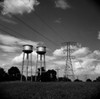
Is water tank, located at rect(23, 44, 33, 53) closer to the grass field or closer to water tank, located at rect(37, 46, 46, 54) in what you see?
water tank, located at rect(37, 46, 46, 54)

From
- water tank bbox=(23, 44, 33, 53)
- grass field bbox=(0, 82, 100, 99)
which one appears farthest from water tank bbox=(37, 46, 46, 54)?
grass field bbox=(0, 82, 100, 99)

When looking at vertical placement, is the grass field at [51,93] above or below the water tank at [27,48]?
below

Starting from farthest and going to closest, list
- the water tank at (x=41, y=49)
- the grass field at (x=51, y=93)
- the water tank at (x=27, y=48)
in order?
the water tank at (x=41, y=49)
the water tank at (x=27, y=48)
the grass field at (x=51, y=93)

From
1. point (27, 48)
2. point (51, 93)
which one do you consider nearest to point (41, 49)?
point (27, 48)

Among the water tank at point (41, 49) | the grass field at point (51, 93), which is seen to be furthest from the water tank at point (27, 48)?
the grass field at point (51, 93)

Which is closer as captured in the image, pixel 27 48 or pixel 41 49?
pixel 27 48

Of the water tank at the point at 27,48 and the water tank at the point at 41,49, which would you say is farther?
the water tank at the point at 41,49

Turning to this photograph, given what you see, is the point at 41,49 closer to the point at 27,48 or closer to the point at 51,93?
the point at 27,48

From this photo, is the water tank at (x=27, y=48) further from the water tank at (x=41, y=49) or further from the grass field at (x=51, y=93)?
the grass field at (x=51, y=93)

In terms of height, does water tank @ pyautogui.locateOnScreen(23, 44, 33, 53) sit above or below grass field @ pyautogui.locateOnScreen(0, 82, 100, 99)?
above

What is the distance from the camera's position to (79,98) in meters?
15.9

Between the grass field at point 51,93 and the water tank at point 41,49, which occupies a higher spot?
the water tank at point 41,49

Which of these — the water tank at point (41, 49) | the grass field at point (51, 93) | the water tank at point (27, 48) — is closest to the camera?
the grass field at point (51, 93)

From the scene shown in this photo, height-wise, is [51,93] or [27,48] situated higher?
[27,48]
